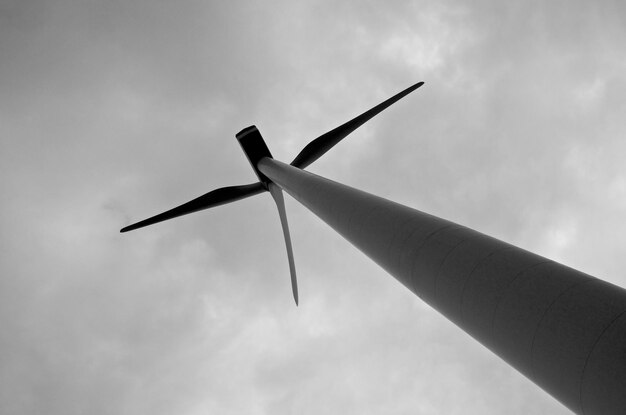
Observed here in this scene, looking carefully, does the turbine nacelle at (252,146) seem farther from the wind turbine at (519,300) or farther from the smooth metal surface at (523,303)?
the smooth metal surface at (523,303)

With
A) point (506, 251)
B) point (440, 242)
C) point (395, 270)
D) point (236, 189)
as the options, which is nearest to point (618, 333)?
point (506, 251)

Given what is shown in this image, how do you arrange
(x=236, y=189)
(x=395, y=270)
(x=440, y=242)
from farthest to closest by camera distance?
(x=236, y=189) → (x=395, y=270) → (x=440, y=242)

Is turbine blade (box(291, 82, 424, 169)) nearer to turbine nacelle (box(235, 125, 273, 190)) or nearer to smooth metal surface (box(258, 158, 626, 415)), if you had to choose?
turbine nacelle (box(235, 125, 273, 190))

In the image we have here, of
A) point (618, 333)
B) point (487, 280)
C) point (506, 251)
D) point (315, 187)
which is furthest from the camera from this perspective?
point (315, 187)

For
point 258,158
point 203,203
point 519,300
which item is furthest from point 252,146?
point 519,300

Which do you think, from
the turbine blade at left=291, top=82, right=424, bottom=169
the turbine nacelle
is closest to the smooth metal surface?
the turbine blade at left=291, top=82, right=424, bottom=169

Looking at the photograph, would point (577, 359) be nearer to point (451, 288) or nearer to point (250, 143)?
point (451, 288)

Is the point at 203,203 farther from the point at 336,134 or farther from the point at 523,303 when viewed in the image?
the point at 523,303
